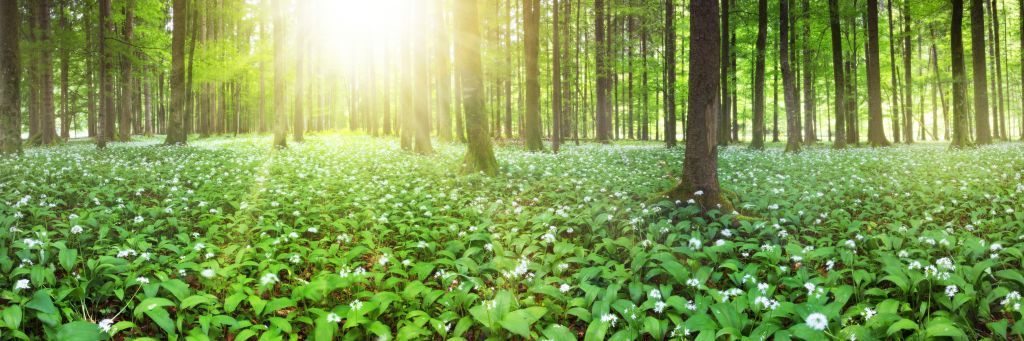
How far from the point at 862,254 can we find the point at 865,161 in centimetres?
950

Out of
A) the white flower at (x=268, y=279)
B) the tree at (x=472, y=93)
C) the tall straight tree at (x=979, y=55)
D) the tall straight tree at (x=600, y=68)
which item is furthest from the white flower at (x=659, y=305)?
the tall straight tree at (x=600, y=68)

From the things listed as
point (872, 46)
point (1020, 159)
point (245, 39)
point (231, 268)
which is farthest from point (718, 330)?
point (245, 39)

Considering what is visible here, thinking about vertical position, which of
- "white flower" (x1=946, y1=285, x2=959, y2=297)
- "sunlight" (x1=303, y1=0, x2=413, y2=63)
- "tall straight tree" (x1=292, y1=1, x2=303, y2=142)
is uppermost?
"sunlight" (x1=303, y1=0, x2=413, y2=63)

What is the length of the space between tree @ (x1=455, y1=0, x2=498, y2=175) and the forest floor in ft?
6.46

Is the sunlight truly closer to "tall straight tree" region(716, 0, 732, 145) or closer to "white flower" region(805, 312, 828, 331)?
"tall straight tree" region(716, 0, 732, 145)

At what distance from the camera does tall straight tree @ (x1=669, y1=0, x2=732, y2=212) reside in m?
6.59

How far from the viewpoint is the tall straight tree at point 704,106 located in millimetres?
6594

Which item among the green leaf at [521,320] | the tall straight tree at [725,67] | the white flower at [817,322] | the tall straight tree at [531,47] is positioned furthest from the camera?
the tall straight tree at [725,67]

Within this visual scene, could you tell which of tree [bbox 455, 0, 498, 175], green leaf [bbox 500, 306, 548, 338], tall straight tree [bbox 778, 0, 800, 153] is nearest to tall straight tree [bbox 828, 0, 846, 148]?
tall straight tree [bbox 778, 0, 800, 153]

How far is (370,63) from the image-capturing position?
1484 inches

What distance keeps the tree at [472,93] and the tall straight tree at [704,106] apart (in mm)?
4783

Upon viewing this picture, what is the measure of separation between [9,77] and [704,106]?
16331 millimetres

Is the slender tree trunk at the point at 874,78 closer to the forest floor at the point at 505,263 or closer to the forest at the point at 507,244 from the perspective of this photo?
the forest at the point at 507,244

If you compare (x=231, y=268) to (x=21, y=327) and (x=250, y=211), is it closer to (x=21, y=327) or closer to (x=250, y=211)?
(x=21, y=327)
